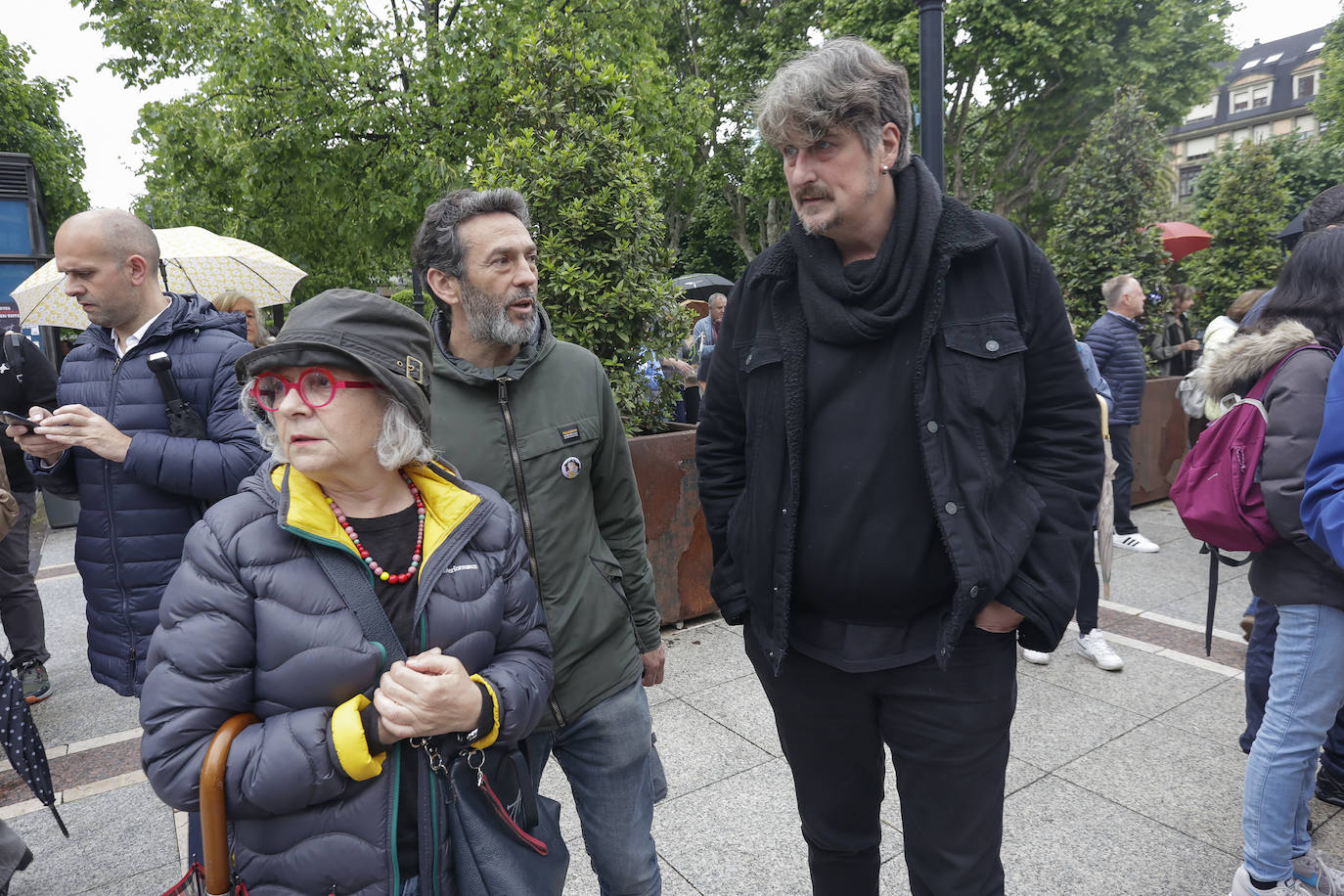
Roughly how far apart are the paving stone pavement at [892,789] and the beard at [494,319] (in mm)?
1874

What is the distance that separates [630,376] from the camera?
16.0ft

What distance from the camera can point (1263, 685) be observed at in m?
3.10

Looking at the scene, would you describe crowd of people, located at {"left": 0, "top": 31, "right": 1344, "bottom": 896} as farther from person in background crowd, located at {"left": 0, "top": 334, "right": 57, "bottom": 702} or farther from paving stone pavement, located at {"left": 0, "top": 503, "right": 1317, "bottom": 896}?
person in background crowd, located at {"left": 0, "top": 334, "right": 57, "bottom": 702}

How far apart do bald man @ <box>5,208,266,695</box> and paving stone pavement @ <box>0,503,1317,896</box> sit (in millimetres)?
1101

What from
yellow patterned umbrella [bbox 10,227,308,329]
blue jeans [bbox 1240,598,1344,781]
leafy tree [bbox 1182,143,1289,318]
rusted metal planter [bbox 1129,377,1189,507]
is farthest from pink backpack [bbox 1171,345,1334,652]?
leafy tree [bbox 1182,143,1289,318]

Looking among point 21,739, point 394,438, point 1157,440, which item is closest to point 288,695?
point 394,438

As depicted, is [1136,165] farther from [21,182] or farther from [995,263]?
[21,182]

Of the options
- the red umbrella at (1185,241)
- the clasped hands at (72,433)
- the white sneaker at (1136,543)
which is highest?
the red umbrella at (1185,241)

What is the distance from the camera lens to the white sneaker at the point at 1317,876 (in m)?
2.53

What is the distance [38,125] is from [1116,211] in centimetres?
2040

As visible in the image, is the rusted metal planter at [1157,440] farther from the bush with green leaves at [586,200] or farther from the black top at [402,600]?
the black top at [402,600]

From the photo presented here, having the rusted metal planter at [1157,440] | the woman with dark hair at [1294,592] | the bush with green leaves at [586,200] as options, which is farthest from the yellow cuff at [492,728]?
the rusted metal planter at [1157,440]

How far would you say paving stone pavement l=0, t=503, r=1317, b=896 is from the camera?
2834 mm

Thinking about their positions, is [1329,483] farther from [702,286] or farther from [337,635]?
Answer: [702,286]
